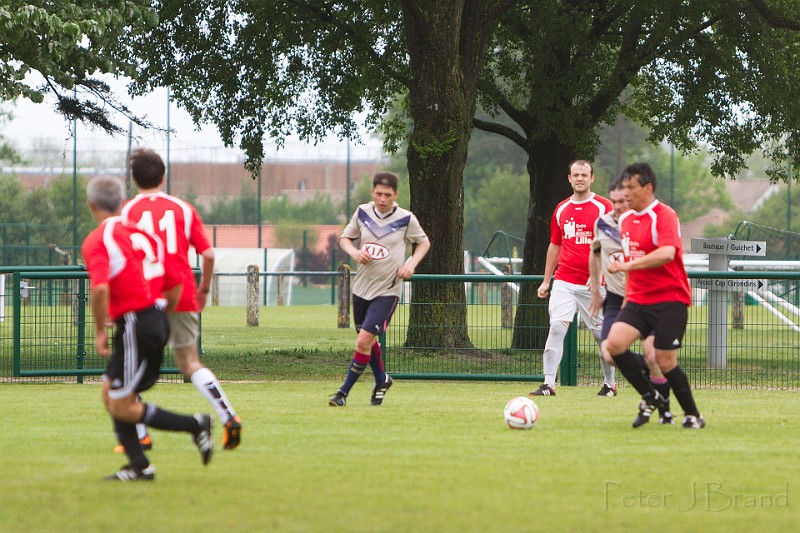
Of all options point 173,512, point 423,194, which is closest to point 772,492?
point 173,512

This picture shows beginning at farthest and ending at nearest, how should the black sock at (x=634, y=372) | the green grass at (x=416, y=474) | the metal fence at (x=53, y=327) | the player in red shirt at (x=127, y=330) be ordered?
1. the metal fence at (x=53, y=327)
2. the black sock at (x=634, y=372)
3. the player in red shirt at (x=127, y=330)
4. the green grass at (x=416, y=474)

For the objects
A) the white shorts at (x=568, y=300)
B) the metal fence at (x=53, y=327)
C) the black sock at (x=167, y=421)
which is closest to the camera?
the black sock at (x=167, y=421)

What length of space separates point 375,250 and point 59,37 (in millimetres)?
5991

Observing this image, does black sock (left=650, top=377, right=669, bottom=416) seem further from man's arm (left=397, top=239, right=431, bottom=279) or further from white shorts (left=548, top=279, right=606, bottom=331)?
white shorts (left=548, top=279, right=606, bottom=331)

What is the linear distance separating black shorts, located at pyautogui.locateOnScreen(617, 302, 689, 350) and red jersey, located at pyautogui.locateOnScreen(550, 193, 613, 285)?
3.01m

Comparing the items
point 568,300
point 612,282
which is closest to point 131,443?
point 612,282

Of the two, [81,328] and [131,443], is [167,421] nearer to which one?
[131,443]

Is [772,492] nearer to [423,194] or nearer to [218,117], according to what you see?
[423,194]

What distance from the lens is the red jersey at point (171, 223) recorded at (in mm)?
6875

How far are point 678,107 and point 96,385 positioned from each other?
42.1ft

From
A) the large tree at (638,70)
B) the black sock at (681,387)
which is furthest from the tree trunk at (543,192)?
the black sock at (681,387)

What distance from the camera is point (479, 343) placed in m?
14.3

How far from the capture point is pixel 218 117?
21.1 m

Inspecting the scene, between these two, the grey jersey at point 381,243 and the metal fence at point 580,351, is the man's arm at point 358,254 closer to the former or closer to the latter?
the grey jersey at point 381,243
